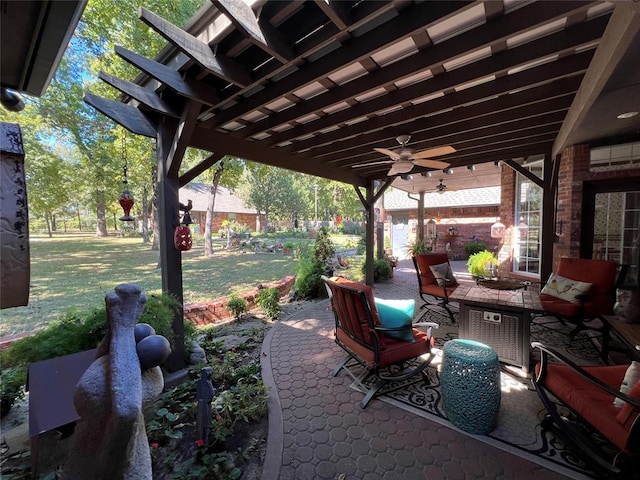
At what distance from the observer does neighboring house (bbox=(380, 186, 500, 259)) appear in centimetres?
1148

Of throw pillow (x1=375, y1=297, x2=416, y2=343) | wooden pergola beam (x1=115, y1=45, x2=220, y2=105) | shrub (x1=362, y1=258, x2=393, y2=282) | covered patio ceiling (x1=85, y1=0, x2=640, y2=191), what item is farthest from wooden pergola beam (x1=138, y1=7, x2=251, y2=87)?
shrub (x1=362, y1=258, x2=393, y2=282)

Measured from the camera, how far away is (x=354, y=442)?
2.03 metres

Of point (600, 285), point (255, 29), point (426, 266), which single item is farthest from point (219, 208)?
point (600, 285)

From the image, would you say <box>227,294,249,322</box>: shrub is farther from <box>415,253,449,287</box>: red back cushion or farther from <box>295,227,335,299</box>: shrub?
<box>415,253,449,287</box>: red back cushion

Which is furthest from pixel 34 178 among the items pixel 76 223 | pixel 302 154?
pixel 76 223

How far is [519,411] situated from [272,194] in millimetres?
23302

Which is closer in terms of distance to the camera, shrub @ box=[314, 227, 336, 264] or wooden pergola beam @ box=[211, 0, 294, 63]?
wooden pergola beam @ box=[211, 0, 294, 63]

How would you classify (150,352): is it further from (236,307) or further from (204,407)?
(236,307)

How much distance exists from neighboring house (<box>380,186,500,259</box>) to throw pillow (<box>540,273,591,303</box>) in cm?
690

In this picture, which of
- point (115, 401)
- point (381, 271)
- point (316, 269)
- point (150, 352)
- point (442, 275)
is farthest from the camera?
point (381, 271)

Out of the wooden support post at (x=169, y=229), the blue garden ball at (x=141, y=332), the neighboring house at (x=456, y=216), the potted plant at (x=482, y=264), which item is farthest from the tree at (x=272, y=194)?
the blue garden ball at (x=141, y=332)

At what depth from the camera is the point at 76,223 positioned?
3469 centimetres

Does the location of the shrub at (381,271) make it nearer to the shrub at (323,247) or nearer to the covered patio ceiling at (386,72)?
the shrub at (323,247)

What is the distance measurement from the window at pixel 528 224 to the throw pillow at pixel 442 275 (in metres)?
2.60
